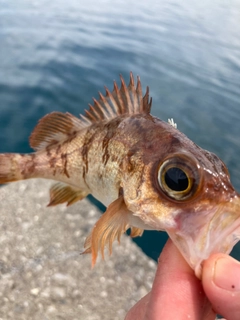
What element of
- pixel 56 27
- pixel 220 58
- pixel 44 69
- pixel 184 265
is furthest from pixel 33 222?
pixel 56 27

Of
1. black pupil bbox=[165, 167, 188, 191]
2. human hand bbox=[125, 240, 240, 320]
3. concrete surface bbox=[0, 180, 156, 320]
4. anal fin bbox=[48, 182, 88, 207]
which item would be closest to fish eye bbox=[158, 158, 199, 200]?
black pupil bbox=[165, 167, 188, 191]

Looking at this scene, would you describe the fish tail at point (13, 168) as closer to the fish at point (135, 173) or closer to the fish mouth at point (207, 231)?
the fish at point (135, 173)

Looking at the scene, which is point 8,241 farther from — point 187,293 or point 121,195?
point 187,293

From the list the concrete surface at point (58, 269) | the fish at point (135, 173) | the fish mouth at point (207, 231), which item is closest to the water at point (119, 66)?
the concrete surface at point (58, 269)

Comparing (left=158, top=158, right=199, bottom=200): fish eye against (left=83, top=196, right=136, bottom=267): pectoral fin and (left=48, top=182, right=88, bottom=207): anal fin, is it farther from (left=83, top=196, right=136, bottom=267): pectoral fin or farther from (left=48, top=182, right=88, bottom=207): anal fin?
(left=48, top=182, right=88, bottom=207): anal fin

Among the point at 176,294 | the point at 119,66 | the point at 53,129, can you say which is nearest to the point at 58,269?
the point at 53,129
